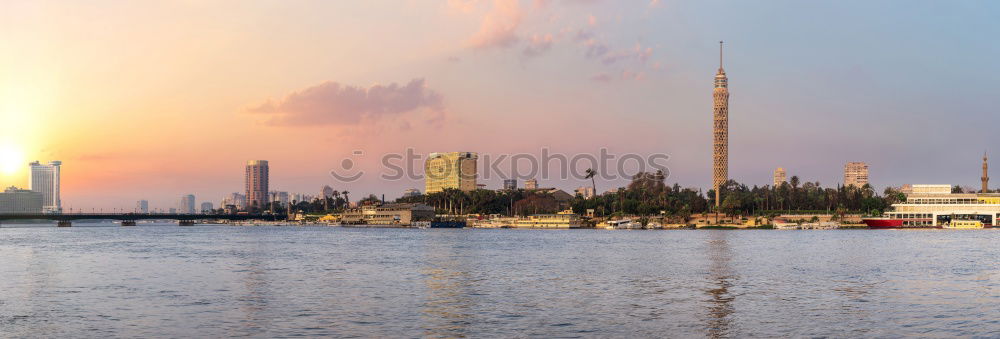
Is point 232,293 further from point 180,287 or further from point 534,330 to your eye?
point 534,330

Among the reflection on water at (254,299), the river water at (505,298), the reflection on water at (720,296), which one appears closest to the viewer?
the reflection on water at (720,296)

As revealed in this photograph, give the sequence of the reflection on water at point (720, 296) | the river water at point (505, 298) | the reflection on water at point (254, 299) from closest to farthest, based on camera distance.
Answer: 1. the reflection on water at point (720, 296)
2. the river water at point (505, 298)
3. the reflection on water at point (254, 299)

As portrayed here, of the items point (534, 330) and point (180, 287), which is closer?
point (534, 330)

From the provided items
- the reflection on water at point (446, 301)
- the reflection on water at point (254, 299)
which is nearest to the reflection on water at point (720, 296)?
the reflection on water at point (446, 301)

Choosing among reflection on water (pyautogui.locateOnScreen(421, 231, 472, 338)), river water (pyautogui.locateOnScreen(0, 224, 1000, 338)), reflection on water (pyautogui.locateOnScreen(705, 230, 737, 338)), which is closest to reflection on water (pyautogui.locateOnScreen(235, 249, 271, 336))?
river water (pyautogui.locateOnScreen(0, 224, 1000, 338))

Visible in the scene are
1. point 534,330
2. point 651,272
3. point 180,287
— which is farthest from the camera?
point 651,272

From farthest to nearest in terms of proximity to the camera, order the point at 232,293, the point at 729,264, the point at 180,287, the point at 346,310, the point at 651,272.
Result: the point at 729,264
the point at 651,272
the point at 180,287
the point at 232,293
the point at 346,310

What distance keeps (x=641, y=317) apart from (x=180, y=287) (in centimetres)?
3428

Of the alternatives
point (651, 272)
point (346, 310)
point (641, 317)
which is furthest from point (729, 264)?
point (346, 310)

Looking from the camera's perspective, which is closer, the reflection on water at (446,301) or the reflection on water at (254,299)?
the reflection on water at (446,301)

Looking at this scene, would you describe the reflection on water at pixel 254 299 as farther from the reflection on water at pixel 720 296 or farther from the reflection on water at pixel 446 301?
the reflection on water at pixel 720 296

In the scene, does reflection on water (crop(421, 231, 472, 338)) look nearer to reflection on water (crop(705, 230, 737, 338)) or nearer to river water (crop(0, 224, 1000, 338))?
river water (crop(0, 224, 1000, 338))

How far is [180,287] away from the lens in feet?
189

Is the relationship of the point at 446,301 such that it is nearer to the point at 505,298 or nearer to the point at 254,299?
the point at 505,298
